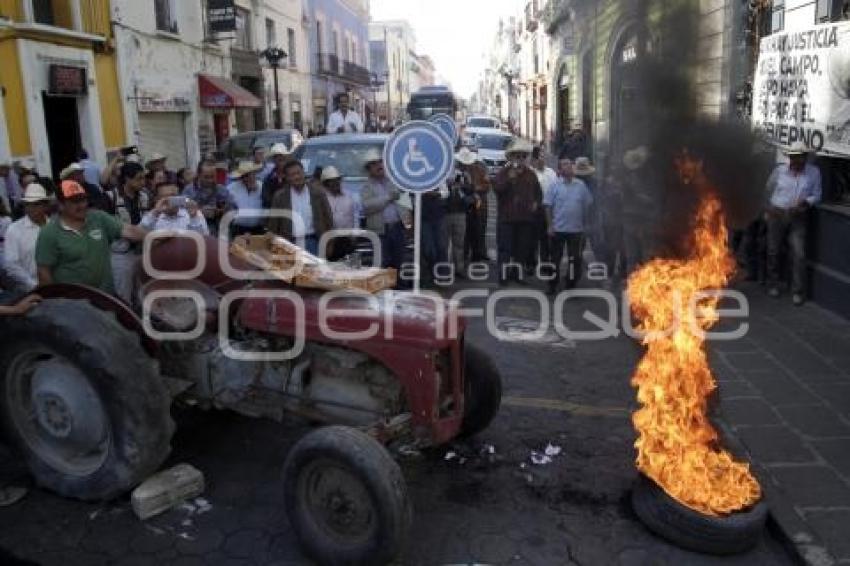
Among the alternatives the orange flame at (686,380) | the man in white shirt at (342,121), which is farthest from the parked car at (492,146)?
the orange flame at (686,380)

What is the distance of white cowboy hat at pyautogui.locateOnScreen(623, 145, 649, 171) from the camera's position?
18.1 feet

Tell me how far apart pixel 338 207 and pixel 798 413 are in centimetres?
536

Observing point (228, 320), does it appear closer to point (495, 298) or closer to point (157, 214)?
point (157, 214)

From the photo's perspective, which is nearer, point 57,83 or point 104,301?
point 104,301

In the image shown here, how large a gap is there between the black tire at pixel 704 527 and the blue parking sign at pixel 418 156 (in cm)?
406

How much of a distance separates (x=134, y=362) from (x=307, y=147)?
7.88 meters

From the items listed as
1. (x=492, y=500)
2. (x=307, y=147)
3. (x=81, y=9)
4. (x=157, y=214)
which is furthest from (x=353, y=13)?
(x=492, y=500)

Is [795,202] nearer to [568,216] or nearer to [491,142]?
[568,216]

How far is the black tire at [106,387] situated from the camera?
4.38m

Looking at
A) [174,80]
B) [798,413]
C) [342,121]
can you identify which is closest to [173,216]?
[798,413]

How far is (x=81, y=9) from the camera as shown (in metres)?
16.5

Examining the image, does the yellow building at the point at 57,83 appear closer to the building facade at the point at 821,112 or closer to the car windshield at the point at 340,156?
the car windshield at the point at 340,156

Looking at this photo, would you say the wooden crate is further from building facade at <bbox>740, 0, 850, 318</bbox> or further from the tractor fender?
building facade at <bbox>740, 0, 850, 318</bbox>

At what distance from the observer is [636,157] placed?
5.66 meters
